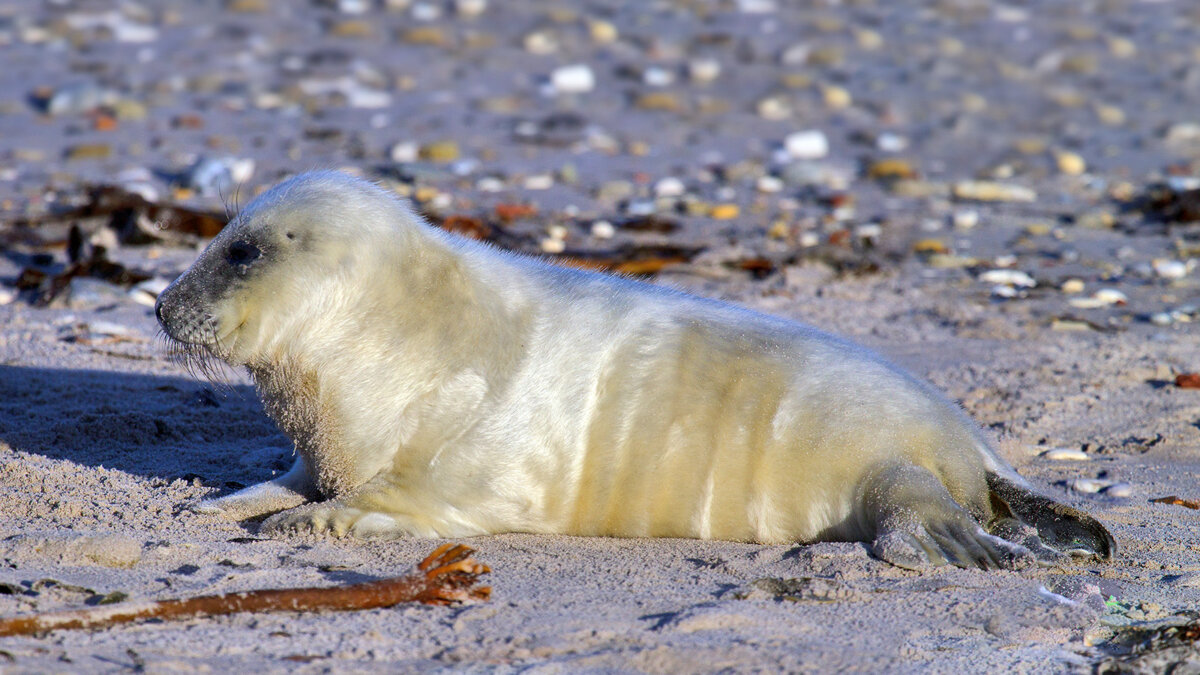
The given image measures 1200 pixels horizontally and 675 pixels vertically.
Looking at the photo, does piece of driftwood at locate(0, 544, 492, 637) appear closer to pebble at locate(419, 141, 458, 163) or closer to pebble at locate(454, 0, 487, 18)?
pebble at locate(419, 141, 458, 163)

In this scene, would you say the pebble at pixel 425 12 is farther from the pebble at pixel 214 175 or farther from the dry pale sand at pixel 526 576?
the dry pale sand at pixel 526 576

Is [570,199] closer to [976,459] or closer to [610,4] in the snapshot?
[610,4]

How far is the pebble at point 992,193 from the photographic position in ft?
26.5

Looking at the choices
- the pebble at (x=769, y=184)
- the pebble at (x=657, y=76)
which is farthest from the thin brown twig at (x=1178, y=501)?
the pebble at (x=657, y=76)

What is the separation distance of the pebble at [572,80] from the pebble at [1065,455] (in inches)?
236

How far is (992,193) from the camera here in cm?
814

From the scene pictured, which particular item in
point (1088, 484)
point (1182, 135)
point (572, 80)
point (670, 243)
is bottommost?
point (670, 243)

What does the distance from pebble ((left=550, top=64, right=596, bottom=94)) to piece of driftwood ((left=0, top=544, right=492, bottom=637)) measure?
7.06m

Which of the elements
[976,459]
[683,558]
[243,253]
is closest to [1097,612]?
[976,459]

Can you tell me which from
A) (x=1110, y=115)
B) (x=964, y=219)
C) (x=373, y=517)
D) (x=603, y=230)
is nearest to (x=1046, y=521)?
(x=373, y=517)

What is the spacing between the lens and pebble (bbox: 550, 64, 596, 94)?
9477 mm

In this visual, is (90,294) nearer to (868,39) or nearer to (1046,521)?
(1046,521)

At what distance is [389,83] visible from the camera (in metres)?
9.38

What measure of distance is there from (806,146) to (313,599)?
6852 millimetres
